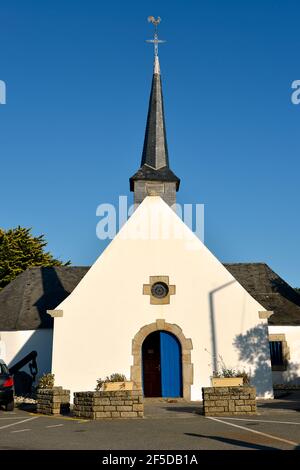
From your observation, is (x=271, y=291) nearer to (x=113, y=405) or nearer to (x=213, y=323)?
(x=213, y=323)

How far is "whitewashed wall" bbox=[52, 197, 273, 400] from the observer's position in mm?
16250

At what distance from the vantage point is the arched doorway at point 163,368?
16.2 meters

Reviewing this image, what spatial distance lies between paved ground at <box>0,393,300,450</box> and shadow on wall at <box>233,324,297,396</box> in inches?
145

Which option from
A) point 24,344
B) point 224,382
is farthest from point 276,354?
point 24,344

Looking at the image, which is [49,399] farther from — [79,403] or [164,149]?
[164,149]

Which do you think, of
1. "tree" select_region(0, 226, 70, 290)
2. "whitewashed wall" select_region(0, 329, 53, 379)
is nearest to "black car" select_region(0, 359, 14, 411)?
"whitewashed wall" select_region(0, 329, 53, 379)

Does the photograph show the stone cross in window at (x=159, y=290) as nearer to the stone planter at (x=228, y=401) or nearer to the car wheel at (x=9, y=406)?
the stone planter at (x=228, y=401)

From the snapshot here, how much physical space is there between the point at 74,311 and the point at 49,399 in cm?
423

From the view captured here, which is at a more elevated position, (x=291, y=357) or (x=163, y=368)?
→ (x=291, y=357)

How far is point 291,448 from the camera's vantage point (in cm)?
687

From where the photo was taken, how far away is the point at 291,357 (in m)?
21.1

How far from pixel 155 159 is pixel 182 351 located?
11166mm

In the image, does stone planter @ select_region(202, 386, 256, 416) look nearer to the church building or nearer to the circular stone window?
the church building
